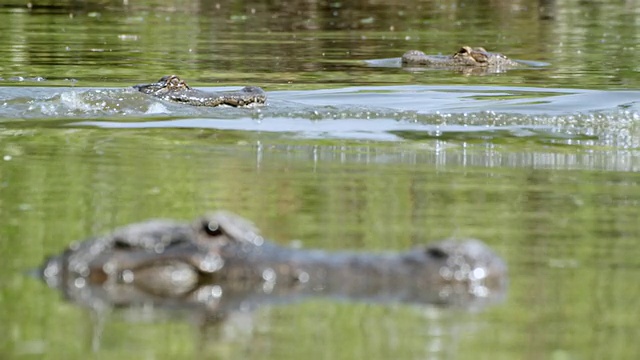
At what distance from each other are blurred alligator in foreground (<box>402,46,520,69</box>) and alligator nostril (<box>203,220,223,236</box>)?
44.0 feet

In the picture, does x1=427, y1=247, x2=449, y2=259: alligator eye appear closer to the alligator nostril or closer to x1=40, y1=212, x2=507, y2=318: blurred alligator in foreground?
x1=40, y1=212, x2=507, y2=318: blurred alligator in foreground

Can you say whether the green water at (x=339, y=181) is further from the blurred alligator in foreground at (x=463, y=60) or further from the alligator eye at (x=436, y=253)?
the blurred alligator in foreground at (x=463, y=60)

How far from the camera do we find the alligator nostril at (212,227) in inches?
202

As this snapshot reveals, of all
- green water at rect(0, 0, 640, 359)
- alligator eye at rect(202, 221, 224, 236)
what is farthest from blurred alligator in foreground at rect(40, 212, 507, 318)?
green water at rect(0, 0, 640, 359)

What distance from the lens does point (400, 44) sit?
75.2ft

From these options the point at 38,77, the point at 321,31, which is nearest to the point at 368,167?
the point at 38,77

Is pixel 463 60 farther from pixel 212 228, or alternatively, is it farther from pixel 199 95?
pixel 212 228

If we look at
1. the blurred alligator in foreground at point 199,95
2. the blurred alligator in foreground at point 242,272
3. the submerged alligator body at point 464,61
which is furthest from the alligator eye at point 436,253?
the submerged alligator body at point 464,61

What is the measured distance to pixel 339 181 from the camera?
325 inches

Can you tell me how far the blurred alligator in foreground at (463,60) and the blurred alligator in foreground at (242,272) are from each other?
1326 centimetres

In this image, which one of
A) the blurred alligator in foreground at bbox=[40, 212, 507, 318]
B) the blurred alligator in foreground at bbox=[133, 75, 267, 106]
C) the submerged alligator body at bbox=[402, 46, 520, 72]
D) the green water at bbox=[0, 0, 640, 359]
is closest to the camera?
the green water at bbox=[0, 0, 640, 359]

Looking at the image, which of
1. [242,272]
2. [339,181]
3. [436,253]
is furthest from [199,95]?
[436,253]

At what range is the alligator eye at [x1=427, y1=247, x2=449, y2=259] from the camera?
5082 millimetres

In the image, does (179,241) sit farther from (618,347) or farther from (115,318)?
(618,347)
